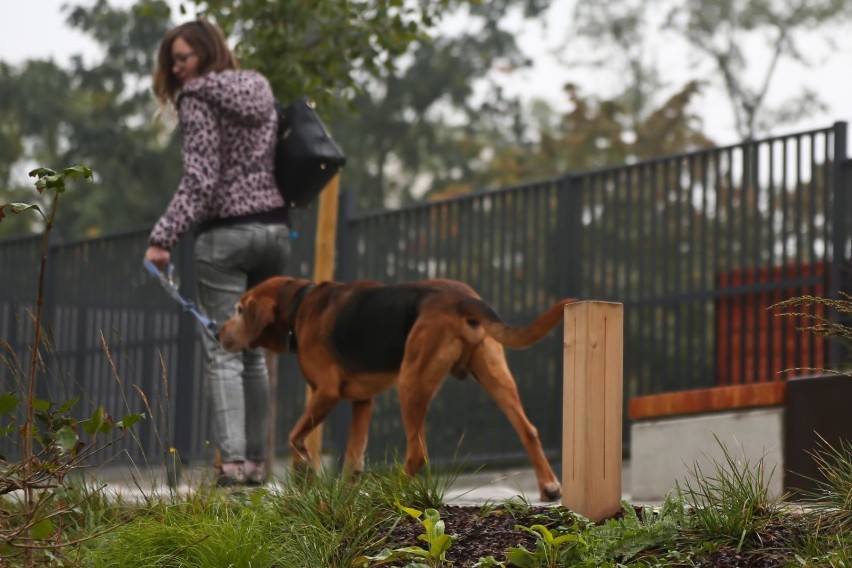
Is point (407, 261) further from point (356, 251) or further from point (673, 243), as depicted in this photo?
point (673, 243)

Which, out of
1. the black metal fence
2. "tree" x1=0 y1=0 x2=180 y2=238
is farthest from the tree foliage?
the black metal fence

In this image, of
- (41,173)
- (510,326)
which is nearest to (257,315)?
(510,326)

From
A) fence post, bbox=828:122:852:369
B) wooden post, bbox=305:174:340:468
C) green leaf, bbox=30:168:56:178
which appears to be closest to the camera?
green leaf, bbox=30:168:56:178

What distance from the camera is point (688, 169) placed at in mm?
9781

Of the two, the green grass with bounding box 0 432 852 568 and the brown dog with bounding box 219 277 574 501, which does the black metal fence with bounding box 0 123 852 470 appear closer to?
the brown dog with bounding box 219 277 574 501

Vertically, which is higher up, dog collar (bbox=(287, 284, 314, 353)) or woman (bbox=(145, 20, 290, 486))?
woman (bbox=(145, 20, 290, 486))

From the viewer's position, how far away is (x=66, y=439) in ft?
14.9

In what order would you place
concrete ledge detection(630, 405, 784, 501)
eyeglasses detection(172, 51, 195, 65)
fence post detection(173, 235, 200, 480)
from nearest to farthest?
concrete ledge detection(630, 405, 784, 501) < eyeglasses detection(172, 51, 195, 65) < fence post detection(173, 235, 200, 480)

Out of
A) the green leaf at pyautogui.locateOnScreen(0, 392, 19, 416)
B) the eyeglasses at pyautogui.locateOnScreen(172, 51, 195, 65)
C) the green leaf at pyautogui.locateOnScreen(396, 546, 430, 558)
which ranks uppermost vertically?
the eyeglasses at pyautogui.locateOnScreen(172, 51, 195, 65)

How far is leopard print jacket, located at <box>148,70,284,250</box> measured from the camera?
777 cm

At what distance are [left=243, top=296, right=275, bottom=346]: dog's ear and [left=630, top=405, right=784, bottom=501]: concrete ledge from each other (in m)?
2.18

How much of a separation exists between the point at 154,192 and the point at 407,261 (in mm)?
22394

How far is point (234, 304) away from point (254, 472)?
900 millimetres

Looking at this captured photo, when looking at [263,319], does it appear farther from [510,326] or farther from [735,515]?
[735,515]
